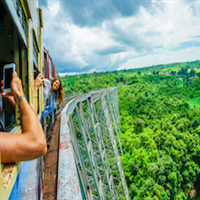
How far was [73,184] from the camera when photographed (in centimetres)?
99

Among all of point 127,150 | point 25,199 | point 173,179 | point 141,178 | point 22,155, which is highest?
point 22,155

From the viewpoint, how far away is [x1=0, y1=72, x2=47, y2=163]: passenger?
740 mm

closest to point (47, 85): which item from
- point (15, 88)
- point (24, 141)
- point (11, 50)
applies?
point (11, 50)

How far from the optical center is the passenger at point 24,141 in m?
0.74

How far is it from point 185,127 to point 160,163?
50.9 feet

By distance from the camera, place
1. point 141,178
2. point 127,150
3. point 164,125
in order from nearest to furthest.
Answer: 1. point 141,178
2. point 127,150
3. point 164,125

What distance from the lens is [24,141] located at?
31.8 inches

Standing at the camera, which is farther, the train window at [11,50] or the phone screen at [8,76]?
the train window at [11,50]

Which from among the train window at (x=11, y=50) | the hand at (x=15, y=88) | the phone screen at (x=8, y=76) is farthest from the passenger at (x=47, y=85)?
the hand at (x=15, y=88)

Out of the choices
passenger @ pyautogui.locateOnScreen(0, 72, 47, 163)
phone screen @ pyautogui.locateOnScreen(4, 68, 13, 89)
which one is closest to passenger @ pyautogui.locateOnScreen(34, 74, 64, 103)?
phone screen @ pyautogui.locateOnScreen(4, 68, 13, 89)

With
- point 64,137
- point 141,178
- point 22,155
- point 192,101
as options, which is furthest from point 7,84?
point 192,101

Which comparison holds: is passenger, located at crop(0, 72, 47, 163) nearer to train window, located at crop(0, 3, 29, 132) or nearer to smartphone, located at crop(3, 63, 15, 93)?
smartphone, located at crop(3, 63, 15, 93)

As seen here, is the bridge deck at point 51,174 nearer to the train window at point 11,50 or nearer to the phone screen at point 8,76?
the train window at point 11,50

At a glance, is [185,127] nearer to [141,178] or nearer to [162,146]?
[162,146]
